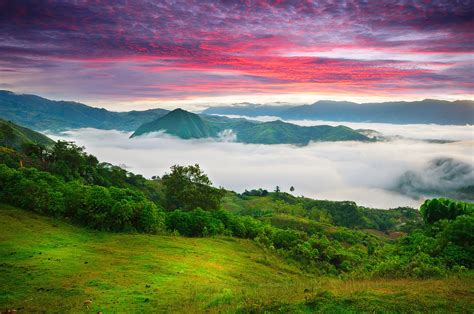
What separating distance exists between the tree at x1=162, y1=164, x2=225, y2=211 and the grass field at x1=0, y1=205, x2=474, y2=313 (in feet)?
117

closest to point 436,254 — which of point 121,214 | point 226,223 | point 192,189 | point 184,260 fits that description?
point 184,260

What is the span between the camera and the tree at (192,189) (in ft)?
259

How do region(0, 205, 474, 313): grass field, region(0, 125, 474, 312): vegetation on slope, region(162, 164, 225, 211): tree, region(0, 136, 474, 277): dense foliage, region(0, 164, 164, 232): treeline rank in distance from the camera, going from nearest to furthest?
region(0, 205, 474, 313): grass field
region(0, 125, 474, 312): vegetation on slope
region(0, 136, 474, 277): dense foliage
region(0, 164, 164, 232): treeline
region(162, 164, 225, 211): tree

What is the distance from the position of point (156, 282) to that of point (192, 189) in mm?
54156

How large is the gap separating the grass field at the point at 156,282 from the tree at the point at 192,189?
1406 inches

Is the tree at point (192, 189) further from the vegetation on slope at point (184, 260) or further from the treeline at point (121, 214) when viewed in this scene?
the treeline at point (121, 214)

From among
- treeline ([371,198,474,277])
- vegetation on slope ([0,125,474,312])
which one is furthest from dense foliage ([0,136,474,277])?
vegetation on slope ([0,125,474,312])

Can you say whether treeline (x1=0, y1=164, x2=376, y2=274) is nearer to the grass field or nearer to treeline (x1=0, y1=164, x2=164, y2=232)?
treeline (x1=0, y1=164, x2=164, y2=232)

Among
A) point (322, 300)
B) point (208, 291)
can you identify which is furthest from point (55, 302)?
point (322, 300)

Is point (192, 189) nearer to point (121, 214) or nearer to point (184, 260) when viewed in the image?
point (121, 214)

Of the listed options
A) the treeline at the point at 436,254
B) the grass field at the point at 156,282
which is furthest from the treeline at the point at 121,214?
the treeline at the point at 436,254

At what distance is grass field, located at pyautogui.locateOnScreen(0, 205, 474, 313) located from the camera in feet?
55.1

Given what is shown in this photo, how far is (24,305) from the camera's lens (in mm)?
18375

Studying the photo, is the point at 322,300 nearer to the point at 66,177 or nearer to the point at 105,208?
the point at 105,208
